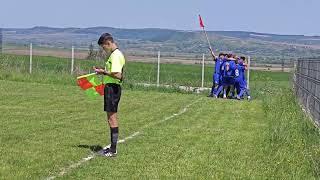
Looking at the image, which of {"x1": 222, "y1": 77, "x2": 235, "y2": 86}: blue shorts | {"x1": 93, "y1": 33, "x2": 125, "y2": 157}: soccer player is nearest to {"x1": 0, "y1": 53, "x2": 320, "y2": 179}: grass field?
{"x1": 93, "y1": 33, "x2": 125, "y2": 157}: soccer player

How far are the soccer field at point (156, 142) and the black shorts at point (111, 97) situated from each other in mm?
822

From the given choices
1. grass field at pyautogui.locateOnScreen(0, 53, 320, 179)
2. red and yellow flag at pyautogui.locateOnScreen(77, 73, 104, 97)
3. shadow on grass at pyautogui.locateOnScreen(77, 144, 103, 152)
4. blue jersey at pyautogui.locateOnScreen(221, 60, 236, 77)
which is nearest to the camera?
grass field at pyautogui.locateOnScreen(0, 53, 320, 179)

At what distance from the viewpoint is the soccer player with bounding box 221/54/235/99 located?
94.5ft

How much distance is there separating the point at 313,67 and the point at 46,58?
182ft

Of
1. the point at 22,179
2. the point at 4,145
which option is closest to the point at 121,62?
the point at 4,145

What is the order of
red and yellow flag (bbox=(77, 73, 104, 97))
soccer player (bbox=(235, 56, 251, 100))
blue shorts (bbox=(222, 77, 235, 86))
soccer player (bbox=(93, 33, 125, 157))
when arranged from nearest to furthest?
soccer player (bbox=(93, 33, 125, 157))
red and yellow flag (bbox=(77, 73, 104, 97))
soccer player (bbox=(235, 56, 251, 100))
blue shorts (bbox=(222, 77, 235, 86))

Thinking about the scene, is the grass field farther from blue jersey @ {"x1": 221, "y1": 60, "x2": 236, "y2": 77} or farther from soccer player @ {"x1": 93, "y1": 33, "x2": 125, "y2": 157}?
blue jersey @ {"x1": 221, "y1": 60, "x2": 236, "y2": 77}

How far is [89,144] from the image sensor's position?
42.8 ft

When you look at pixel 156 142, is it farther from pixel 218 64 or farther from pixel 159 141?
pixel 218 64

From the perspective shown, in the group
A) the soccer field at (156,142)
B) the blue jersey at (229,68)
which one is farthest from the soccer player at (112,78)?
the blue jersey at (229,68)

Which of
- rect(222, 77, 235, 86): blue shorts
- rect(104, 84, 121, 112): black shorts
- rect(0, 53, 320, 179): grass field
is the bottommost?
rect(0, 53, 320, 179): grass field

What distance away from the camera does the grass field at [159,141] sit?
415 inches

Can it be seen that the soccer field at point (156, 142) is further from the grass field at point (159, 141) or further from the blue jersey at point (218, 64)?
the blue jersey at point (218, 64)

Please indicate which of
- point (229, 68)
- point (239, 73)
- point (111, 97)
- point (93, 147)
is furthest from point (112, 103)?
point (239, 73)
